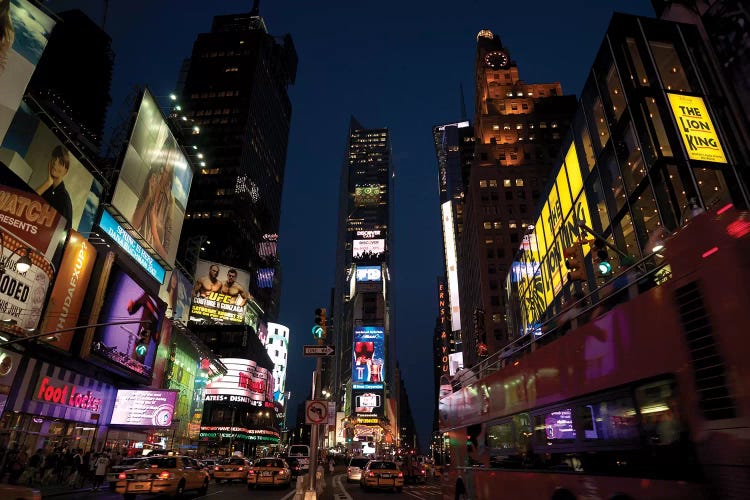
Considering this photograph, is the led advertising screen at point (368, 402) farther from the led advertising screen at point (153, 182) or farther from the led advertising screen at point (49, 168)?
the led advertising screen at point (49, 168)

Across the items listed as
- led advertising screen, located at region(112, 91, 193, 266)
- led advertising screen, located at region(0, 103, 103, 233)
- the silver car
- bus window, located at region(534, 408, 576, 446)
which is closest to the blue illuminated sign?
led advertising screen, located at region(112, 91, 193, 266)

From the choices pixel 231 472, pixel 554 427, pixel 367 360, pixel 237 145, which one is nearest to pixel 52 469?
pixel 231 472

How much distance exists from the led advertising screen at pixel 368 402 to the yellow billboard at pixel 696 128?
134m

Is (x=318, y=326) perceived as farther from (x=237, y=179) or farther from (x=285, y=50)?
(x=285, y=50)

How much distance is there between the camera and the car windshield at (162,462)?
18.3 meters

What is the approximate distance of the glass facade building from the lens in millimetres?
23312

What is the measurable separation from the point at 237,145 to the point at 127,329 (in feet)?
329

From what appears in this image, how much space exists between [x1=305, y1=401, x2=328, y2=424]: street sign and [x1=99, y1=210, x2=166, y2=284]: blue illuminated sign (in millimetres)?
27012

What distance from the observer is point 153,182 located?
39.7 meters

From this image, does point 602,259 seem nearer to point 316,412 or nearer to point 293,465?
point 316,412

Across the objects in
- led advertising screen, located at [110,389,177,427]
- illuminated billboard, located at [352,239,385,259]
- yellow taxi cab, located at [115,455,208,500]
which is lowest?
yellow taxi cab, located at [115,455,208,500]

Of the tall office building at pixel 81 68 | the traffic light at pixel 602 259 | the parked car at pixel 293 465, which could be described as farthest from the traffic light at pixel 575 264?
the tall office building at pixel 81 68

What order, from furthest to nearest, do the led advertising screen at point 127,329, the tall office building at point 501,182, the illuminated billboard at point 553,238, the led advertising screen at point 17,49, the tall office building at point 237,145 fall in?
the tall office building at point 237,145
the tall office building at point 501,182
the illuminated billboard at point 553,238
the led advertising screen at point 127,329
the led advertising screen at point 17,49

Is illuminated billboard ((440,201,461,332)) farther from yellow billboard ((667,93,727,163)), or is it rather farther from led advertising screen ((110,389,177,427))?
yellow billboard ((667,93,727,163))
